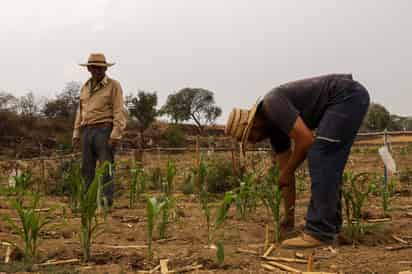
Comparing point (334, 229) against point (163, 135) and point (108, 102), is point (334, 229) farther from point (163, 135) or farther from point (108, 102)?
point (163, 135)

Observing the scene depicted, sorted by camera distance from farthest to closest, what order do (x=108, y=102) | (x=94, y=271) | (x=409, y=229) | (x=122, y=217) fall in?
(x=108, y=102)
(x=122, y=217)
(x=409, y=229)
(x=94, y=271)

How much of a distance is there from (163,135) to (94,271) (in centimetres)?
2864

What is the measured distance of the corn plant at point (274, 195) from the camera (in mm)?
3312

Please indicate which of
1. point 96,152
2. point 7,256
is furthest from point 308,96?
point 96,152

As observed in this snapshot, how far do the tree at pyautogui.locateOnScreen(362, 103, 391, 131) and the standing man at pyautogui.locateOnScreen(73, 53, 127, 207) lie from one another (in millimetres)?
38934

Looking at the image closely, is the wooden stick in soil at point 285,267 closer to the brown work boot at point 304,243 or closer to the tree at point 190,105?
the brown work boot at point 304,243

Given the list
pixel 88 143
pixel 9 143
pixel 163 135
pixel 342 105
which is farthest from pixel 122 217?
pixel 163 135

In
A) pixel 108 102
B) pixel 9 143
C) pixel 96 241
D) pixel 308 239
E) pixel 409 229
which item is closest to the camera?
pixel 308 239

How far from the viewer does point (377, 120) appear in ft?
140

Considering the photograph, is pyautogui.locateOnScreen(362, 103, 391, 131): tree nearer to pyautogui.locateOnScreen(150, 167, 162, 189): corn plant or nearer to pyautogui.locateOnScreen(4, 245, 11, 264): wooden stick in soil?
pyautogui.locateOnScreen(150, 167, 162, 189): corn plant

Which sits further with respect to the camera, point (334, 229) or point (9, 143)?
point (9, 143)

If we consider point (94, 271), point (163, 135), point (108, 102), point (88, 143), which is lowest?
point (94, 271)

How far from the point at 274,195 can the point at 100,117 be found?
2275 millimetres

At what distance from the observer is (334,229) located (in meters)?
3.08
